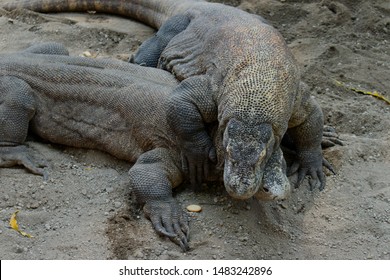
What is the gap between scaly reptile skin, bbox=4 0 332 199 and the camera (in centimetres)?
357

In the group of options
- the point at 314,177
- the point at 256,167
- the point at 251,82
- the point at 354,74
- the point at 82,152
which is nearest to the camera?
the point at 256,167

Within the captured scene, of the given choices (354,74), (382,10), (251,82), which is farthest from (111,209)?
(382,10)

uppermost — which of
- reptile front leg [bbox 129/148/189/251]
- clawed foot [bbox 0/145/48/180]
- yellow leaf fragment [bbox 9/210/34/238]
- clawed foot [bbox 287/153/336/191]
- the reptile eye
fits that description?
the reptile eye

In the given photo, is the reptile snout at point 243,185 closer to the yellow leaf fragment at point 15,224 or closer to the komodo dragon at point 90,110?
the komodo dragon at point 90,110

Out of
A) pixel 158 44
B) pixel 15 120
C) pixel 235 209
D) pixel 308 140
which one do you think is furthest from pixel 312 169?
pixel 15 120

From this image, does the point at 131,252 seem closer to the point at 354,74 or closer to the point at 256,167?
the point at 256,167

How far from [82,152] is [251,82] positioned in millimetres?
1584

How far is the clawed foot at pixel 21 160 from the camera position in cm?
447

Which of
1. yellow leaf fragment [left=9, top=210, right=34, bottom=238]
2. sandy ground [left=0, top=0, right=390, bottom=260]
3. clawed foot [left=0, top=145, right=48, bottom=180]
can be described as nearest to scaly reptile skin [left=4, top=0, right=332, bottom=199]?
sandy ground [left=0, top=0, right=390, bottom=260]

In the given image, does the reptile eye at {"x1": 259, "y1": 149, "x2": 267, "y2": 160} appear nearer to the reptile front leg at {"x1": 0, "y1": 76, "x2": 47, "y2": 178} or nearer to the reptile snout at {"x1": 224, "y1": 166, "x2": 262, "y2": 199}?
the reptile snout at {"x1": 224, "y1": 166, "x2": 262, "y2": 199}

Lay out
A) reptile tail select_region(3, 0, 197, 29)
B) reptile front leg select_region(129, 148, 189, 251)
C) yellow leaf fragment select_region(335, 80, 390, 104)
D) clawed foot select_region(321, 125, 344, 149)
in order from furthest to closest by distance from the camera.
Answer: reptile tail select_region(3, 0, 197, 29)
yellow leaf fragment select_region(335, 80, 390, 104)
clawed foot select_region(321, 125, 344, 149)
reptile front leg select_region(129, 148, 189, 251)

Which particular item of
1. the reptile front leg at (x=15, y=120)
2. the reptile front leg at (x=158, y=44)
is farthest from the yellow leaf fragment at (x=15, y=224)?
the reptile front leg at (x=158, y=44)

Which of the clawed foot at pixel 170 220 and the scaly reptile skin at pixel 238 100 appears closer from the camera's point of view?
the scaly reptile skin at pixel 238 100
